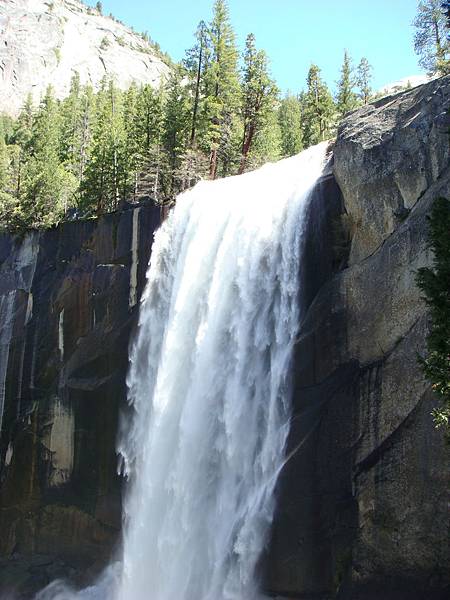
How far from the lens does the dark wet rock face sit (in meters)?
23.3

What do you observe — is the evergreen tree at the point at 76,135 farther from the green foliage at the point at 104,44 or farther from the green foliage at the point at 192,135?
the green foliage at the point at 104,44

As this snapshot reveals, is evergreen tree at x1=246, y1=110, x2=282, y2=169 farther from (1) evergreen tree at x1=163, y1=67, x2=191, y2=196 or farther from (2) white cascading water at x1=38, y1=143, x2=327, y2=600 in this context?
(2) white cascading water at x1=38, y1=143, x2=327, y2=600

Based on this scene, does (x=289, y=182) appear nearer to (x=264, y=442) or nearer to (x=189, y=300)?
(x=189, y=300)

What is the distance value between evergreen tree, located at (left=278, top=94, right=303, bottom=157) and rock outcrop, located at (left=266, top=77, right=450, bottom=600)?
105 feet

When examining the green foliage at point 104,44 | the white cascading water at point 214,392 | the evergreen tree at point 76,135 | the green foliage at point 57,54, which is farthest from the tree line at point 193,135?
the green foliage at point 104,44

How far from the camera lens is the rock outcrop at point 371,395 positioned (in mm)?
13255

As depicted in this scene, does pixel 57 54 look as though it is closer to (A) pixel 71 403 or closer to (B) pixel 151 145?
(B) pixel 151 145

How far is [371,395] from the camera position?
14.7m

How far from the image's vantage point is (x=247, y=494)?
16.5 metres

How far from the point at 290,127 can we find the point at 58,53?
3487 inches

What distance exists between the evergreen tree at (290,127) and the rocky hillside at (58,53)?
191 feet

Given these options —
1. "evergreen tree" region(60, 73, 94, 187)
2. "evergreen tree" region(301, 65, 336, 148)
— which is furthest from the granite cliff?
"evergreen tree" region(60, 73, 94, 187)

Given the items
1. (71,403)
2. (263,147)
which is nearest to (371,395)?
(71,403)

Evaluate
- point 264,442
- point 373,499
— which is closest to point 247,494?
point 264,442
